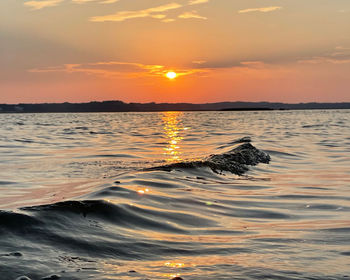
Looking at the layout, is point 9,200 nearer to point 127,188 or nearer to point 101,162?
point 127,188

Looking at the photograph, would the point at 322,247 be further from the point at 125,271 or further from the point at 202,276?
the point at 125,271

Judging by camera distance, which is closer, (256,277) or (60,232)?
(256,277)

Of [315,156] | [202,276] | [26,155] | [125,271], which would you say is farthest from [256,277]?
[26,155]

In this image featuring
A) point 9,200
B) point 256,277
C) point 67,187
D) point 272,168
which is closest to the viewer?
point 256,277

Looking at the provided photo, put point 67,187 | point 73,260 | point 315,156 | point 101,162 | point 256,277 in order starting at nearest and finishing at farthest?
1. point 256,277
2. point 73,260
3. point 67,187
4. point 101,162
5. point 315,156

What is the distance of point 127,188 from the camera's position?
8938mm

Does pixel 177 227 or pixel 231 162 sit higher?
pixel 231 162

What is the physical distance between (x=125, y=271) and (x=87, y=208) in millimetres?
2666

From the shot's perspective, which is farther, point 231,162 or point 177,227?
point 231,162

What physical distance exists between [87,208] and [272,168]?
8.93 m

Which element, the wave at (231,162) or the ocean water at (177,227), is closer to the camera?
the ocean water at (177,227)

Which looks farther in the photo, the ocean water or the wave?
the wave

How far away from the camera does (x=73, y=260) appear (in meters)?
4.48

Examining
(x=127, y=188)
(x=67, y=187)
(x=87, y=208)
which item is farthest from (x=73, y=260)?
(x=67, y=187)
